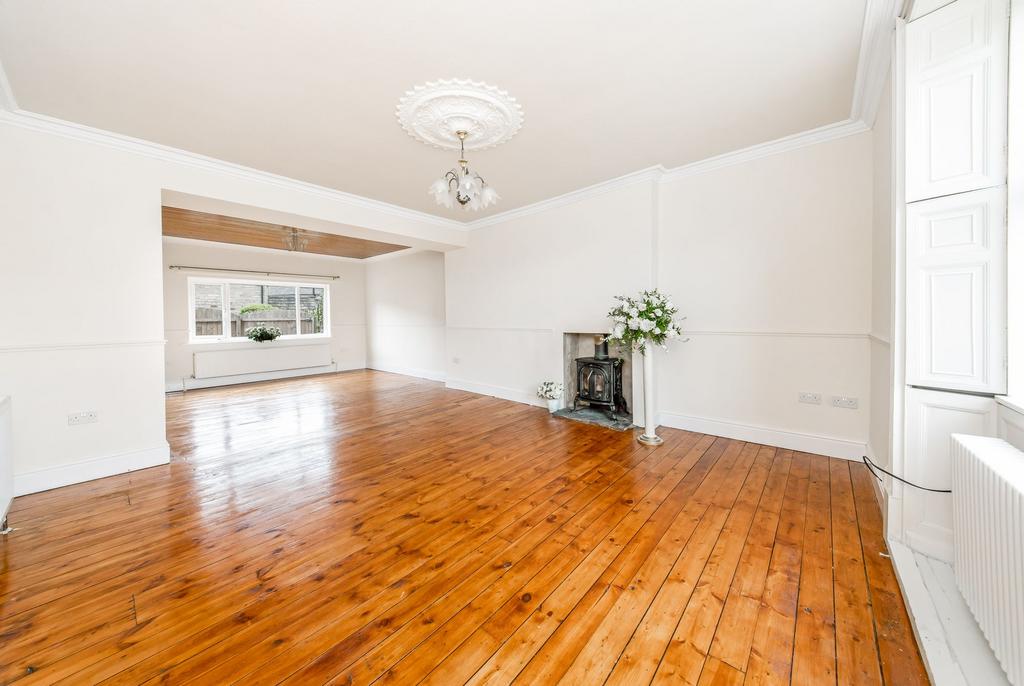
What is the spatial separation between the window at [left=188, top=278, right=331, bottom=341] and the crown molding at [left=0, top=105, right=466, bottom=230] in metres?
4.59

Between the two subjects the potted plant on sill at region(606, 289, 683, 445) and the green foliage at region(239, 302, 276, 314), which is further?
the green foliage at region(239, 302, 276, 314)

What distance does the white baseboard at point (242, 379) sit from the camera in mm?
6867

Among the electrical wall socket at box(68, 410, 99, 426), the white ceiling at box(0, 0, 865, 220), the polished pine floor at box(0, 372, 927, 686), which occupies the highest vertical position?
the white ceiling at box(0, 0, 865, 220)

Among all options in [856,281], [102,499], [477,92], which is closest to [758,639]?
[856,281]

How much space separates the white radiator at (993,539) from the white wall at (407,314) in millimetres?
6944

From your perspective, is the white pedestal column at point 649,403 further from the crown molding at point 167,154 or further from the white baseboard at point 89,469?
the white baseboard at point 89,469

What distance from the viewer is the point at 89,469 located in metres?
3.02

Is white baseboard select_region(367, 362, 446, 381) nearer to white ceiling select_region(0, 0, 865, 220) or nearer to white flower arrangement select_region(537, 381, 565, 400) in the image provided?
white flower arrangement select_region(537, 381, 565, 400)

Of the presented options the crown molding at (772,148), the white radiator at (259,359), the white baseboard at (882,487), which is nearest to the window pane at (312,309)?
the white radiator at (259,359)

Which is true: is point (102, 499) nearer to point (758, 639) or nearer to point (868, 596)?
point (758, 639)

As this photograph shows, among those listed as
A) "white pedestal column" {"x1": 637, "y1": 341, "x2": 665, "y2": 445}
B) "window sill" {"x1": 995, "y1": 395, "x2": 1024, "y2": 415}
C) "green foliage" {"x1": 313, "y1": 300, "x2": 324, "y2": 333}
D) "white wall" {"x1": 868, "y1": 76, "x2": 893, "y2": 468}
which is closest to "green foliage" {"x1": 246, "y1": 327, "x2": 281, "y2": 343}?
"green foliage" {"x1": 313, "y1": 300, "x2": 324, "y2": 333}

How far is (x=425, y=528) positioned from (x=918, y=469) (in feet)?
8.39

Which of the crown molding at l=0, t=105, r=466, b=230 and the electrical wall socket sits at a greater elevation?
the crown molding at l=0, t=105, r=466, b=230

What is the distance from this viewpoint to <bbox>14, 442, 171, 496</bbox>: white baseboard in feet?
9.13
